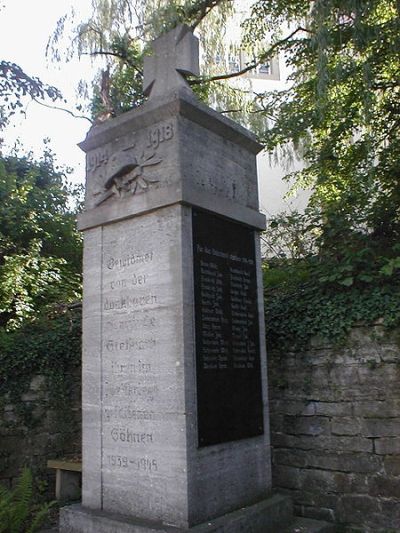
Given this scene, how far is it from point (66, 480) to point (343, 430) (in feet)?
11.3

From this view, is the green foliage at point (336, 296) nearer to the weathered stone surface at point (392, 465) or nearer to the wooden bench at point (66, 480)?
the weathered stone surface at point (392, 465)

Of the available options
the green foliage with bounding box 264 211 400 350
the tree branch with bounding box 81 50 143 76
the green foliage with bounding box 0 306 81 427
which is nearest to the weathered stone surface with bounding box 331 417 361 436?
the green foliage with bounding box 264 211 400 350

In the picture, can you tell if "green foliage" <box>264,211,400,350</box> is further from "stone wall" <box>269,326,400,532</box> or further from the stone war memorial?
the stone war memorial

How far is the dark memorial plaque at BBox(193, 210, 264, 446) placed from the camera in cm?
434

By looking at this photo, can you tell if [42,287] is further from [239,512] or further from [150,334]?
[239,512]

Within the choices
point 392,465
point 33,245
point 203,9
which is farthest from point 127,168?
point 203,9

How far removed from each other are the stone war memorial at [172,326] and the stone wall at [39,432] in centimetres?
249

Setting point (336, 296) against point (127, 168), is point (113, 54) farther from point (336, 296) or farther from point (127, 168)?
point (336, 296)

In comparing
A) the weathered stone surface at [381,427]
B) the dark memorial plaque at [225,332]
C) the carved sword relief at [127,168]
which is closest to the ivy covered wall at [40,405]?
the carved sword relief at [127,168]

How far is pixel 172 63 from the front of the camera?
4871 mm

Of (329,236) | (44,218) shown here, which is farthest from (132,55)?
(329,236)

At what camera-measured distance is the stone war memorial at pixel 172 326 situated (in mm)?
4172

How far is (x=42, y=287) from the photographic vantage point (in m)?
9.95

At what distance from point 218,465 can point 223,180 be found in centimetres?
248
